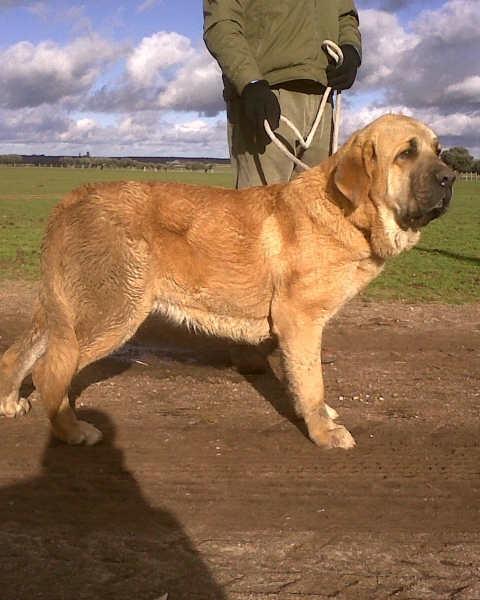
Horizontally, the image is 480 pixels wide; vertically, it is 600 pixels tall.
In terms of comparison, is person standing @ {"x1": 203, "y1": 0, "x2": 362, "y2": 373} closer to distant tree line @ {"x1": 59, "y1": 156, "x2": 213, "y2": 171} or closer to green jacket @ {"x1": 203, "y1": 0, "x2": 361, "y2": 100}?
green jacket @ {"x1": 203, "y1": 0, "x2": 361, "y2": 100}

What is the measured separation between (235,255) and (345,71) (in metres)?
2.25

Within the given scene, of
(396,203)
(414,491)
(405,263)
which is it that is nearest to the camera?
(414,491)

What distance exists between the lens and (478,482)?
3.91 m

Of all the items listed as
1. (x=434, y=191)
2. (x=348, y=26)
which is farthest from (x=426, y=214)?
(x=348, y=26)

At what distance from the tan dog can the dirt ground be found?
0.37 m

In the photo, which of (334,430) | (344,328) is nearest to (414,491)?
(334,430)

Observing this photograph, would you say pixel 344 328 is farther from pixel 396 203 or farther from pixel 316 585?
pixel 316 585

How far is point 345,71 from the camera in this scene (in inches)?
223

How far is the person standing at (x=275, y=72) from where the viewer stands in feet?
17.2

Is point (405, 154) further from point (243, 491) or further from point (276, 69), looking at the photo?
point (243, 491)

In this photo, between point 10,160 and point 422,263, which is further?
point 10,160

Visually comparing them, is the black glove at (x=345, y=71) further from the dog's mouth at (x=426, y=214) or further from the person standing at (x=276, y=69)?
the dog's mouth at (x=426, y=214)

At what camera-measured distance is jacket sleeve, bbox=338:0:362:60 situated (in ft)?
19.6

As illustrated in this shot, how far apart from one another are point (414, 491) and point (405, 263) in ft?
32.4
